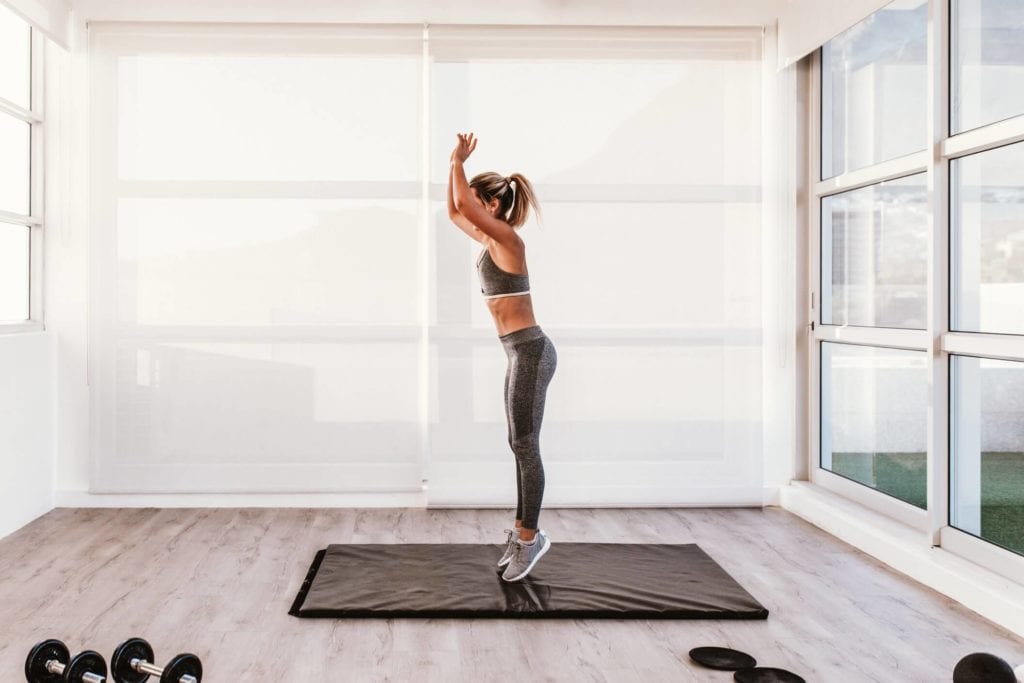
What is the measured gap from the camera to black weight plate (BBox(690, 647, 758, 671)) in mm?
2414

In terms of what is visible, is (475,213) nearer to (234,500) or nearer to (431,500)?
(431,500)

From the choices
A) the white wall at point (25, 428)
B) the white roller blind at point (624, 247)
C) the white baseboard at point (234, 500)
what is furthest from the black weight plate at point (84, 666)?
the white roller blind at point (624, 247)

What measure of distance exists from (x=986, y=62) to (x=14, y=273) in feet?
14.2

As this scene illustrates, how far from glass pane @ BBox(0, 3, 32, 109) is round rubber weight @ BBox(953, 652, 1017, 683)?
4393 mm

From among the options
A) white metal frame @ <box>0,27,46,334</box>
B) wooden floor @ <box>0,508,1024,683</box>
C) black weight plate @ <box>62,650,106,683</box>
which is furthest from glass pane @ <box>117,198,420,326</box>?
black weight plate @ <box>62,650,106,683</box>

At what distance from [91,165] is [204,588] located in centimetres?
247

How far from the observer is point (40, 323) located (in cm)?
442

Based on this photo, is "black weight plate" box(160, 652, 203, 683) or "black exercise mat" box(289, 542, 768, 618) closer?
"black weight plate" box(160, 652, 203, 683)

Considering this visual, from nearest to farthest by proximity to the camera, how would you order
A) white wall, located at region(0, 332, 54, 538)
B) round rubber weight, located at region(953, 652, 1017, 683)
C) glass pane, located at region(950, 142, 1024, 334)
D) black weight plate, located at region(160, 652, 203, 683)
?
black weight plate, located at region(160, 652, 203, 683)
round rubber weight, located at region(953, 652, 1017, 683)
glass pane, located at region(950, 142, 1024, 334)
white wall, located at region(0, 332, 54, 538)

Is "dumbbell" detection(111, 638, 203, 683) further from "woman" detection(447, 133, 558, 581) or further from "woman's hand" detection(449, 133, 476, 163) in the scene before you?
"woman's hand" detection(449, 133, 476, 163)

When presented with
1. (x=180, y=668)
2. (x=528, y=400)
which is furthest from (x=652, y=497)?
(x=180, y=668)

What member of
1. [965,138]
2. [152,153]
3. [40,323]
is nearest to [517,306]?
[965,138]

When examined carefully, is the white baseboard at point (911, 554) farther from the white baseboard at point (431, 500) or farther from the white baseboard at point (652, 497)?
the white baseboard at point (431, 500)

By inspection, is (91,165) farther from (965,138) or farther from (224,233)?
(965,138)
